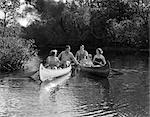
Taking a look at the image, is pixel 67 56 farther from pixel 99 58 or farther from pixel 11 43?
pixel 11 43

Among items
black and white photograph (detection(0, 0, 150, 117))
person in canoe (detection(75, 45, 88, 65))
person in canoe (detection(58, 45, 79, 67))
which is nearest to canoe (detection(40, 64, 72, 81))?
black and white photograph (detection(0, 0, 150, 117))

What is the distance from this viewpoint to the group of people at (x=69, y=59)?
17.8 meters

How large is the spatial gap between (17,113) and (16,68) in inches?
396

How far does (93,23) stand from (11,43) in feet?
88.8

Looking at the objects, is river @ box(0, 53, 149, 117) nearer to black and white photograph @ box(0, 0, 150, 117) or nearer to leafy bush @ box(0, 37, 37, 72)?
black and white photograph @ box(0, 0, 150, 117)

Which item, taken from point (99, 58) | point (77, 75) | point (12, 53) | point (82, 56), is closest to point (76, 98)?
point (77, 75)

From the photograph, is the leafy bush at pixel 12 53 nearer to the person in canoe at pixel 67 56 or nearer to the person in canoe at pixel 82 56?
the person in canoe at pixel 67 56

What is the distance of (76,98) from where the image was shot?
40.7 ft

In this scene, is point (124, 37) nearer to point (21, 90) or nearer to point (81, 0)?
point (81, 0)

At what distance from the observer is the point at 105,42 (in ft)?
149

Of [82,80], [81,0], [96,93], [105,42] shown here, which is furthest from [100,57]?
[81,0]

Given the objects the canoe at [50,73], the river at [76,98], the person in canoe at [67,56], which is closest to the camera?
the river at [76,98]

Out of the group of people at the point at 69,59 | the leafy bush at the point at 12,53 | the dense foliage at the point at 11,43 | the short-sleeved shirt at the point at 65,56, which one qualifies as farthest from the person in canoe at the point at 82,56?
the leafy bush at the point at 12,53

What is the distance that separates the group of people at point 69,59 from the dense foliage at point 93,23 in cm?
1972
